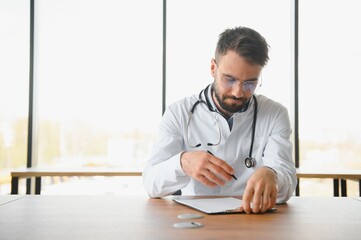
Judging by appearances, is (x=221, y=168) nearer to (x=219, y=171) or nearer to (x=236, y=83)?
(x=219, y=171)

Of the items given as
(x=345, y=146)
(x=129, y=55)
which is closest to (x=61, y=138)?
(x=129, y=55)

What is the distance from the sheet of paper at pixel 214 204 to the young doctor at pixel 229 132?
2.7 inches

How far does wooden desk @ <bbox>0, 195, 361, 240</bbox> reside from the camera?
93cm

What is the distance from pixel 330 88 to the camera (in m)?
3.92

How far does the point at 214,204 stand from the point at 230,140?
0.49m

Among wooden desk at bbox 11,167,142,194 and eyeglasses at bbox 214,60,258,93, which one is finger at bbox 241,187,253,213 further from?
wooden desk at bbox 11,167,142,194

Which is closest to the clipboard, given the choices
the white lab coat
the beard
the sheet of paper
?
the sheet of paper

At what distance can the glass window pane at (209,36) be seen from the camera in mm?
3969

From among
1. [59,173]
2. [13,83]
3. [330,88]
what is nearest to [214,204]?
[59,173]

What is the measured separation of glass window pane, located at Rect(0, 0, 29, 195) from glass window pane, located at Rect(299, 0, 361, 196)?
270 cm

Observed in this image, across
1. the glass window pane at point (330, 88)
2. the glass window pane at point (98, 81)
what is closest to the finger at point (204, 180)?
the glass window pane at point (98, 81)

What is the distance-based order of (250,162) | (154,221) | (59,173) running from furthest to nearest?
(59,173)
(250,162)
(154,221)

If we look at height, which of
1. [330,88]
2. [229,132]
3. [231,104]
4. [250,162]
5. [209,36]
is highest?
[209,36]

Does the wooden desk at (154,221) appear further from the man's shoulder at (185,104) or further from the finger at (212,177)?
the man's shoulder at (185,104)
